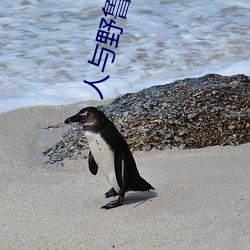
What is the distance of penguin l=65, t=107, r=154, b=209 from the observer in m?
3.63

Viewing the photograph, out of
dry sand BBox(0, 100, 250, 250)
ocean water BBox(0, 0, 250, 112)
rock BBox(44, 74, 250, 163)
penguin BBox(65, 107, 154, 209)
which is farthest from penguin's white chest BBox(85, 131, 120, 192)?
ocean water BBox(0, 0, 250, 112)

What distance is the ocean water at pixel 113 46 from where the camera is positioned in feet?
24.3

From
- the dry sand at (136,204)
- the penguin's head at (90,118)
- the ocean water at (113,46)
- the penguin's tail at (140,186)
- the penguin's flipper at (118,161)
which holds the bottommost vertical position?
the ocean water at (113,46)

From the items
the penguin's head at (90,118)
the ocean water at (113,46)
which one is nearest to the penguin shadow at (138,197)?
the penguin's head at (90,118)

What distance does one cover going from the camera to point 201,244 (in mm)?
3330

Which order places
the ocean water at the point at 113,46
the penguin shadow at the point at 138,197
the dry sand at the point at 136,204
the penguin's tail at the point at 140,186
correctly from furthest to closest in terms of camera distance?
1. the ocean water at the point at 113,46
2. the penguin shadow at the point at 138,197
3. the penguin's tail at the point at 140,186
4. the dry sand at the point at 136,204

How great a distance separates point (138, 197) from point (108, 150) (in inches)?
19.8

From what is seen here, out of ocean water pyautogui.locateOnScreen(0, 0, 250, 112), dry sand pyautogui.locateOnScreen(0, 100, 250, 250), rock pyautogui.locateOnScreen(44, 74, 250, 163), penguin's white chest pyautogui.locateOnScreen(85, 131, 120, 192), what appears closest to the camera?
dry sand pyautogui.locateOnScreen(0, 100, 250, 250)

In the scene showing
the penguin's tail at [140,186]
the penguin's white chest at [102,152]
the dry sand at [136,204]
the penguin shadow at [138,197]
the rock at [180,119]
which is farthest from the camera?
the rock at [180,119]

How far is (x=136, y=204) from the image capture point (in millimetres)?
3865

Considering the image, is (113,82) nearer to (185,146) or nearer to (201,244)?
(185,146)

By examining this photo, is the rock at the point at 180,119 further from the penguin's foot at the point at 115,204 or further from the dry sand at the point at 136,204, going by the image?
the penguin's foot at the point at 115,204

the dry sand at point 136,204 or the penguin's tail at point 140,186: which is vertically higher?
the penguin's tail at point 140,186

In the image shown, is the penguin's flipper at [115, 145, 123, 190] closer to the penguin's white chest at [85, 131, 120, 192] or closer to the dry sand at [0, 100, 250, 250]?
the penguin's white chest at [85, 131, 120, 192]
